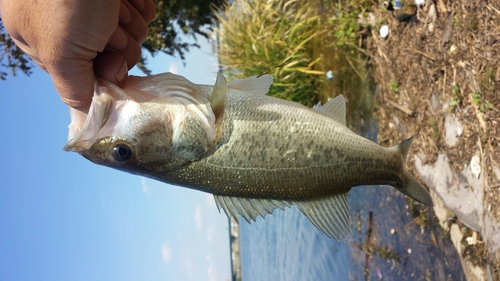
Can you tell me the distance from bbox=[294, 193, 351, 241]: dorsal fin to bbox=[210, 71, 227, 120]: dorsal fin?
0.60 metres

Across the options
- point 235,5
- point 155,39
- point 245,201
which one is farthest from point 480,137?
point 155,39

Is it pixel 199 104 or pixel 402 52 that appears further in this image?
pixel 402 52

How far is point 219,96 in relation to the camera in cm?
183

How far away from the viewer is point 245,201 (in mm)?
1898

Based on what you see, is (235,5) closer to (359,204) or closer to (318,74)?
(318,74)

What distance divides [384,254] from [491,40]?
2.90m

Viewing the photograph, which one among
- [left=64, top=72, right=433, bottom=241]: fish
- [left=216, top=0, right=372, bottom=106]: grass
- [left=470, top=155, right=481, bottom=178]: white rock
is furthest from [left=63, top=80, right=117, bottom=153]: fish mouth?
[left=216, top=0, right=372, bottom=106]: grass

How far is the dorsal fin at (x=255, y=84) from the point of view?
6.47ft

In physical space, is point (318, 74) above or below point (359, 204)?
above

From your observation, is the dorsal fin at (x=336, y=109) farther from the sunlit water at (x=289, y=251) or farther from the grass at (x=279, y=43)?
the sunlit water at (x=289, y=251)

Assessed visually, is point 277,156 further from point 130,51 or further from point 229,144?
point 130,51

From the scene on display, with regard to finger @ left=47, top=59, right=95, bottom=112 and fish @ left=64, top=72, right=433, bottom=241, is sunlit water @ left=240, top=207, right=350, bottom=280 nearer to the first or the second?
fish @ left=64, top=72, right=433, bottom=241

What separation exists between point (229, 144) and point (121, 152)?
0.49m

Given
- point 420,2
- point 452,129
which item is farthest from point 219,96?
point 420,2
